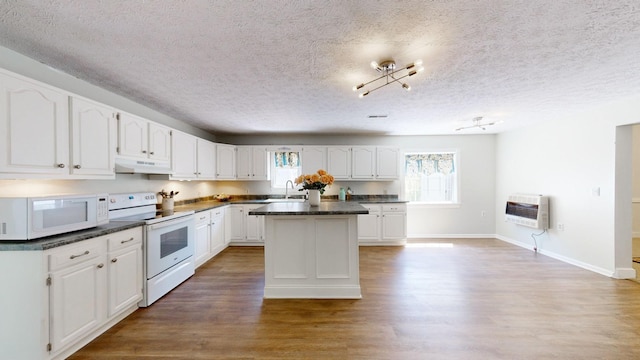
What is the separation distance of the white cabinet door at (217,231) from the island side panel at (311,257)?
1.94 meters

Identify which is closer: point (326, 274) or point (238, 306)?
point (238, 306)

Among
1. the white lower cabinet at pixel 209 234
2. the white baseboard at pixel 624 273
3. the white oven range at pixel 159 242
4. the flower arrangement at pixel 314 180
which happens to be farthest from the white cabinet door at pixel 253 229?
Result: the white baseboard at pixel 624 273

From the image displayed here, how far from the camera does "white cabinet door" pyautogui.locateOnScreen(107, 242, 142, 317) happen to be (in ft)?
7.75

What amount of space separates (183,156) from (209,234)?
1.32 m

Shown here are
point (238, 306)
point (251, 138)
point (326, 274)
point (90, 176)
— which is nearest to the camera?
point (90, 176)

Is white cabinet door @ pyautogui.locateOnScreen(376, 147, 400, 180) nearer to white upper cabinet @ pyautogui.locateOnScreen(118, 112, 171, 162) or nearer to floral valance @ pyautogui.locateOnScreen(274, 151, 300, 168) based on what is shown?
floral valance @ pyautogui.locateOnScreen(274, 151, 300, 168)

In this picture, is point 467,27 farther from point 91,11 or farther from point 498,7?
point 91,11

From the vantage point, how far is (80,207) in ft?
7.14

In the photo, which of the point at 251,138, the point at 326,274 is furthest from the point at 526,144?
the point at 251,138

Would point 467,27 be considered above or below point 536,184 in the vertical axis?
above

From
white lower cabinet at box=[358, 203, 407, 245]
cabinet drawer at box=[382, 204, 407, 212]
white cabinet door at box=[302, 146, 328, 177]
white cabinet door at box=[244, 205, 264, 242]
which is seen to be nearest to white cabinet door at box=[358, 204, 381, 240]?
Result: white lower cabinet at box=[358, 203, 407, 245]

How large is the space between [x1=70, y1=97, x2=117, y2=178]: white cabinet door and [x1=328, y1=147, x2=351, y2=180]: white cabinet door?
3.75 m

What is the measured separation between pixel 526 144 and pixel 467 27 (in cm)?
444

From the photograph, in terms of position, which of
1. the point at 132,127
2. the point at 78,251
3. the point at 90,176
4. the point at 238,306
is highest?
the point at 132,127
